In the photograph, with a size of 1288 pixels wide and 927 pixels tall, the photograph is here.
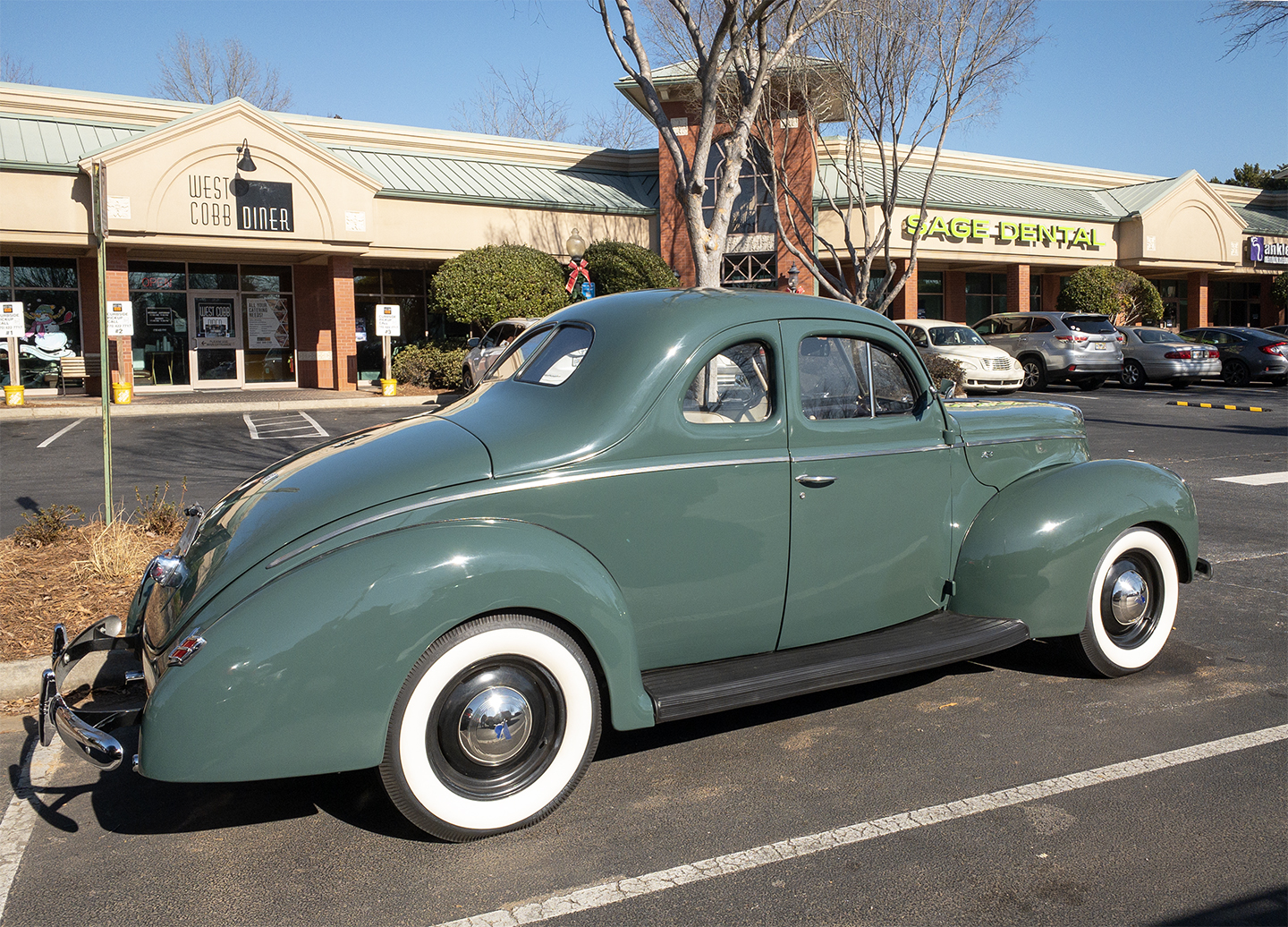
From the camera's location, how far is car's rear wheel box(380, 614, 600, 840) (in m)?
3.24

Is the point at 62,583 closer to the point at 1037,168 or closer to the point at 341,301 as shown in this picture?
the point at 341,301

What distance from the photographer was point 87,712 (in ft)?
11.2

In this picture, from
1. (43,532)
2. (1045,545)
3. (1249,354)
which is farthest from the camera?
(1249,354)

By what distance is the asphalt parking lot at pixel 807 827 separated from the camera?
295 cm

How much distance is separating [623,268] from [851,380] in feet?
66.9

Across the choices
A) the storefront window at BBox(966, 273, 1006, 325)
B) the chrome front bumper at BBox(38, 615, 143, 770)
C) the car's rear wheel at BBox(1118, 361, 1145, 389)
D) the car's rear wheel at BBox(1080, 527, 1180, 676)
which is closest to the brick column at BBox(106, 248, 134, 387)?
the chrome front bumper at BBox(38, 615, 143, 770)

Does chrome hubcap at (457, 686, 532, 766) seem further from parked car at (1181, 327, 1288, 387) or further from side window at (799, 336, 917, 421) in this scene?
parked car at (1181, 327, 1288, 387)

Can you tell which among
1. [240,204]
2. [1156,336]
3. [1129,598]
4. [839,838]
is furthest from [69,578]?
[1156,336]

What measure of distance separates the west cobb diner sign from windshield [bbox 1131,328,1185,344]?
1958cm

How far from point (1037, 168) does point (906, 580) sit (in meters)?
31.9

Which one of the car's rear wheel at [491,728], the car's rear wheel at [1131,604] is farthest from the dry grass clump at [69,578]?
the car's rear wheel at [1131,604]

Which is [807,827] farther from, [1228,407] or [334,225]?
[334,225]

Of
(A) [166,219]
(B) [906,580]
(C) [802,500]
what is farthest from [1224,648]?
(A) [166,219]

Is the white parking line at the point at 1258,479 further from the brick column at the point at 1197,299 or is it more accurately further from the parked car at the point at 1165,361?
the brick column at the point at 1197,299
